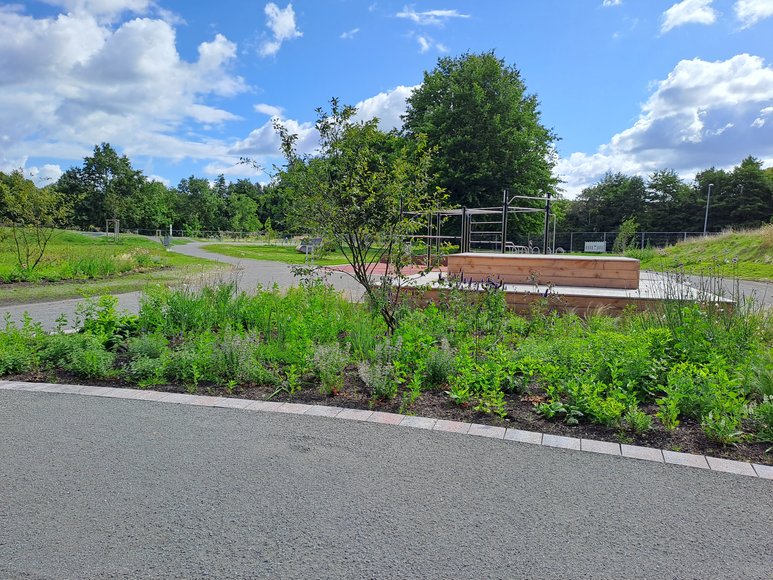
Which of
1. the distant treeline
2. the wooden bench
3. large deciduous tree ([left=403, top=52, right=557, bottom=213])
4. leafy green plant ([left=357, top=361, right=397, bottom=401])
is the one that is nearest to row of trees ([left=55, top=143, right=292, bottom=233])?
the distant treeline

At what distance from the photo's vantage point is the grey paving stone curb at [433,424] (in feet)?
9.73

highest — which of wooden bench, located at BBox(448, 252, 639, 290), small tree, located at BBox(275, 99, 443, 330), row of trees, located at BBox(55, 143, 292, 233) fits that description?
row of trees, located at BBox(55, 143, 292, 233)

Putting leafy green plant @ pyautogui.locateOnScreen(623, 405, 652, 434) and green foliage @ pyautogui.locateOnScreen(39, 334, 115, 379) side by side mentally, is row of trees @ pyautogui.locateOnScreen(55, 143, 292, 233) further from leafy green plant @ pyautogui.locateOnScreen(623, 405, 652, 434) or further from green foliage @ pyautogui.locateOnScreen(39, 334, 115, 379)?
leafy green plant @ pyautogui.locateOnScreen(623, 405, 652, 434)

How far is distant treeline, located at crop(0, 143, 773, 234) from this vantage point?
50.9m

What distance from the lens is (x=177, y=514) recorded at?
7.93ft

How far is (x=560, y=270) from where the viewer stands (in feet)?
30.5

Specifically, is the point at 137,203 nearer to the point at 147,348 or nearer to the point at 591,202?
the point at 591,202

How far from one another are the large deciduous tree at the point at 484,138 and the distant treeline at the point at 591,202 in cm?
1459

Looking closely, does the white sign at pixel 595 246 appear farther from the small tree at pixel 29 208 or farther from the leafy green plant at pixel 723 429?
the leafy green plant at pixel 723 429

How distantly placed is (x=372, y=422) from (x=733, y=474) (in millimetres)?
2207

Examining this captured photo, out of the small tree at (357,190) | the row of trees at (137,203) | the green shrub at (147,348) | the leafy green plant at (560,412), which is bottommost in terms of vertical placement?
the leafy green plant at (560,412)

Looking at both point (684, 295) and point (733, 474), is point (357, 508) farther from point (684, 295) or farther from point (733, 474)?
point (684, 295)

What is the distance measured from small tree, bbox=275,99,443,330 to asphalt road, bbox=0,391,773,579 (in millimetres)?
2803

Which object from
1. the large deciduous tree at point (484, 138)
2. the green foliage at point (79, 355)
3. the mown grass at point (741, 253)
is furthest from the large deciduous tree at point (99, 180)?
the green foliage at point (79, 355)
